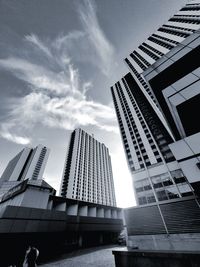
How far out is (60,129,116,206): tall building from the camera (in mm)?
67000

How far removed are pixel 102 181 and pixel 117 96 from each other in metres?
62.0

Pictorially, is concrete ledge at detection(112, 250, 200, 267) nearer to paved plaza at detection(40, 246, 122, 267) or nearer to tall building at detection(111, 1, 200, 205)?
paved plaza at detection(40, 246, 122, 267)

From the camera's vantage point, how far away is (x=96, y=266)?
874 cm

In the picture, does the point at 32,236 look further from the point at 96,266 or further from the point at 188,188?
the point at 188,188

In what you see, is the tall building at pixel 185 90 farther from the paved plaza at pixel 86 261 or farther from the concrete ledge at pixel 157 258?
the paved plaza at pixel 86 261

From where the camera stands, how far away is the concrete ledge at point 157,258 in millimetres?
3186

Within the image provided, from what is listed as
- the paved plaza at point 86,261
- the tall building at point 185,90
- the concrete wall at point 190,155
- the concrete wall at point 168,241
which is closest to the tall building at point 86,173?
the paved plaza at point 86,261

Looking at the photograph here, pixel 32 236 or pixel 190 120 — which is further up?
pixel 190 120

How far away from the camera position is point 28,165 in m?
95.8

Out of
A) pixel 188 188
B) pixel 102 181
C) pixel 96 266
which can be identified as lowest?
pixel 96 266

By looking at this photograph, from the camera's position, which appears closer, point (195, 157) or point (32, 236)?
point (195, 157)

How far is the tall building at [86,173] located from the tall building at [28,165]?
112ft

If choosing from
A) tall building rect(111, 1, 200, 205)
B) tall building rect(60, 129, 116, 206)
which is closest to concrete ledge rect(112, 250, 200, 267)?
tall building rect(111, 1, 200, 205)

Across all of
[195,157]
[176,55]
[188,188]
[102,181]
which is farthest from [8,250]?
[102,181]
